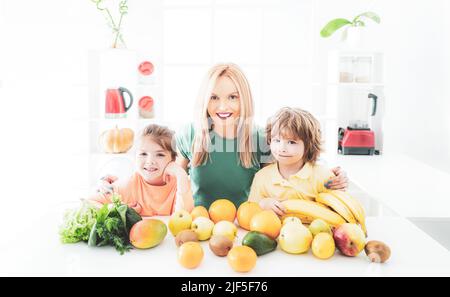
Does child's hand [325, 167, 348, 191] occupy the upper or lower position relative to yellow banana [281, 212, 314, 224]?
upper

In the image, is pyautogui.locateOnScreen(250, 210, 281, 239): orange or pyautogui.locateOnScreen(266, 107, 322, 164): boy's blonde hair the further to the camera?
pyautogui.locateOnScreen(266, 107, 322, 164): boy's blonde hair

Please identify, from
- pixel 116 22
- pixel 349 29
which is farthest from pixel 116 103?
pixel 349 29

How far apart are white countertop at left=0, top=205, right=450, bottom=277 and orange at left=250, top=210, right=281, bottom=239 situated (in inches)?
2.0

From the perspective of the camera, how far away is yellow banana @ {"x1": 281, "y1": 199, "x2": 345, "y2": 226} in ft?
4.78

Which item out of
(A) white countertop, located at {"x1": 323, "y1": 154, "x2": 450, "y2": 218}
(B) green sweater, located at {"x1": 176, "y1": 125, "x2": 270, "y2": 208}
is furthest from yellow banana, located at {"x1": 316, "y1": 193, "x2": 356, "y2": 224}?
(A) white countertop, located at {"x1": 323, "y1": 154, "x2": 450, "y2": 218}

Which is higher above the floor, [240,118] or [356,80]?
[356,80]

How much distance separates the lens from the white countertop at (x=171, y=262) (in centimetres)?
120

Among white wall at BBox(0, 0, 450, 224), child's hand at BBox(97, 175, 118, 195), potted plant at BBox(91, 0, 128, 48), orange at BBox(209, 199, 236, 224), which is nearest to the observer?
orange at BBox(209, 199, 236, 224)

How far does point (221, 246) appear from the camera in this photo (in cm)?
128

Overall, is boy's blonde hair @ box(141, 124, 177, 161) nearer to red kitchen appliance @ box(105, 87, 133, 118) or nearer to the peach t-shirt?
the peach t-shirt

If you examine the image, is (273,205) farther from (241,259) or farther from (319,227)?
(241,259)

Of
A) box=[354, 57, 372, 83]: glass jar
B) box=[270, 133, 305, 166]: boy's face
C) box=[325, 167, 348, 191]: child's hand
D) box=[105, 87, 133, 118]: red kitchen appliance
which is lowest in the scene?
box=[325, 167, 348, 191]: child's hand

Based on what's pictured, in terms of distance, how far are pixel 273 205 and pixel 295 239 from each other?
23 centimetres

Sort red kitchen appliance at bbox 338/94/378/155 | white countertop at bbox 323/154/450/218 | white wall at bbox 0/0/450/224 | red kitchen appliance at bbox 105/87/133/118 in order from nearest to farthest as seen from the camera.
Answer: white countertop at bbox 323/154/450/218 < red kitchen appliance at bbox 338/94/378/155 < red kitchen appliance at bbox 105/87/133/118 < white wall at bbox 0/0/450/224
